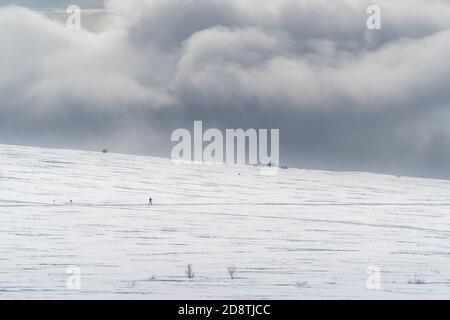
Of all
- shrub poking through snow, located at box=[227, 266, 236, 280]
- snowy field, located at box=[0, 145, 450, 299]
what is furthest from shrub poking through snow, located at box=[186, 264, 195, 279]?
shrub poking through snow, located at box=[227, 266, 236, 280]

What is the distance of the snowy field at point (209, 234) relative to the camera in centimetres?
1278

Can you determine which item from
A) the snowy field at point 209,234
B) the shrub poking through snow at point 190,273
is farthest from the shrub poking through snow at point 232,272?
the shrub poking through snow at point 190,273

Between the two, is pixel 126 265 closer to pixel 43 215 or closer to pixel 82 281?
pixel 82 281

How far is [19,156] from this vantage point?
4084cm

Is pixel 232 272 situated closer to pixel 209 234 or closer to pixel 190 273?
pixel 190 273

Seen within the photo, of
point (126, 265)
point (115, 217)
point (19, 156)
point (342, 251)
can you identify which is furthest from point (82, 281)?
point (19, 156)

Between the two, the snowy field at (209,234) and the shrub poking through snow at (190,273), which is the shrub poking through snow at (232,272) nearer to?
the snowy field at (209,234)

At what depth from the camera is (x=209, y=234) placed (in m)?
20.5

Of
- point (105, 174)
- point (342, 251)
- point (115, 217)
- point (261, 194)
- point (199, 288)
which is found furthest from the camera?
point (105, 174)

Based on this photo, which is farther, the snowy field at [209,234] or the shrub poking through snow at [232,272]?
the shrub poking through snow at [232,272]

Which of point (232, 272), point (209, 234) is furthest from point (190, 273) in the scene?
point (209, 234)

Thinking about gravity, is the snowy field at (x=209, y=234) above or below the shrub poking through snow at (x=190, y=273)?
above

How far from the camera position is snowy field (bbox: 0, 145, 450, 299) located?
41.9 feet
